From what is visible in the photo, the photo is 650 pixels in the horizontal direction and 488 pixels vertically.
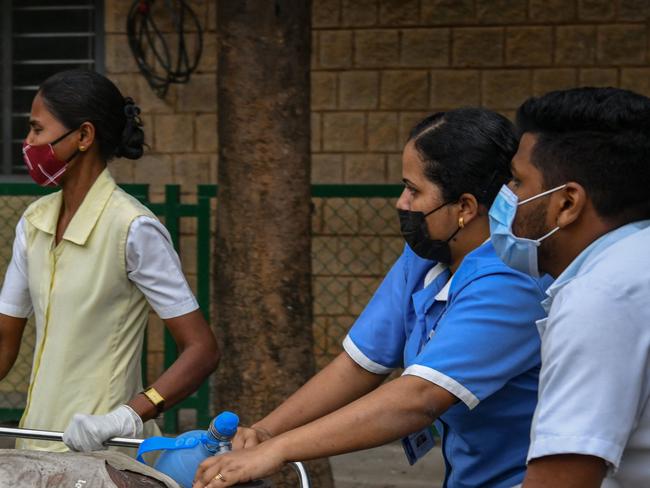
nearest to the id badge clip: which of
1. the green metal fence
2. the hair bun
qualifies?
the hair bun

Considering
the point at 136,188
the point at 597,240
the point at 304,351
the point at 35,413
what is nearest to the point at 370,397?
the point at 597,240

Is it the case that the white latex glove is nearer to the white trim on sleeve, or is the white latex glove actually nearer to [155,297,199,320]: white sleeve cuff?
[155,297,199,320]: white sleeve cuff

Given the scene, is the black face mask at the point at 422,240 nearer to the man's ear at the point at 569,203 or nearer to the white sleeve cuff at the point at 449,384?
the white sleeve cuff at the point at 449,384

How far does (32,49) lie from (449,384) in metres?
6.05

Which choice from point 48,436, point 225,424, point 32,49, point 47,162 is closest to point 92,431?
point 48,436

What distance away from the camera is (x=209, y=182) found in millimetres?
7375

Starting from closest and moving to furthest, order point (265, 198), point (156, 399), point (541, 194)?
point (541, 194), point (156, 399), point (265, 198)

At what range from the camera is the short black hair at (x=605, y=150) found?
2137mm

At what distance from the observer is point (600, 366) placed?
6.27 feet

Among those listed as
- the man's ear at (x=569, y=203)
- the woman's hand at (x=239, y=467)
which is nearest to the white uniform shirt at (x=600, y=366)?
the man's ear at (x=569, y=203)

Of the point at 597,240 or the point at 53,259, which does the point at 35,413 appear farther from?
the point at 597,240

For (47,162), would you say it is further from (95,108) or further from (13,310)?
(13,310)

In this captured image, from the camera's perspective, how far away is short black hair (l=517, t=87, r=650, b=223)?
2.14 m

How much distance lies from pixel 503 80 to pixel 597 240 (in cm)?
508
